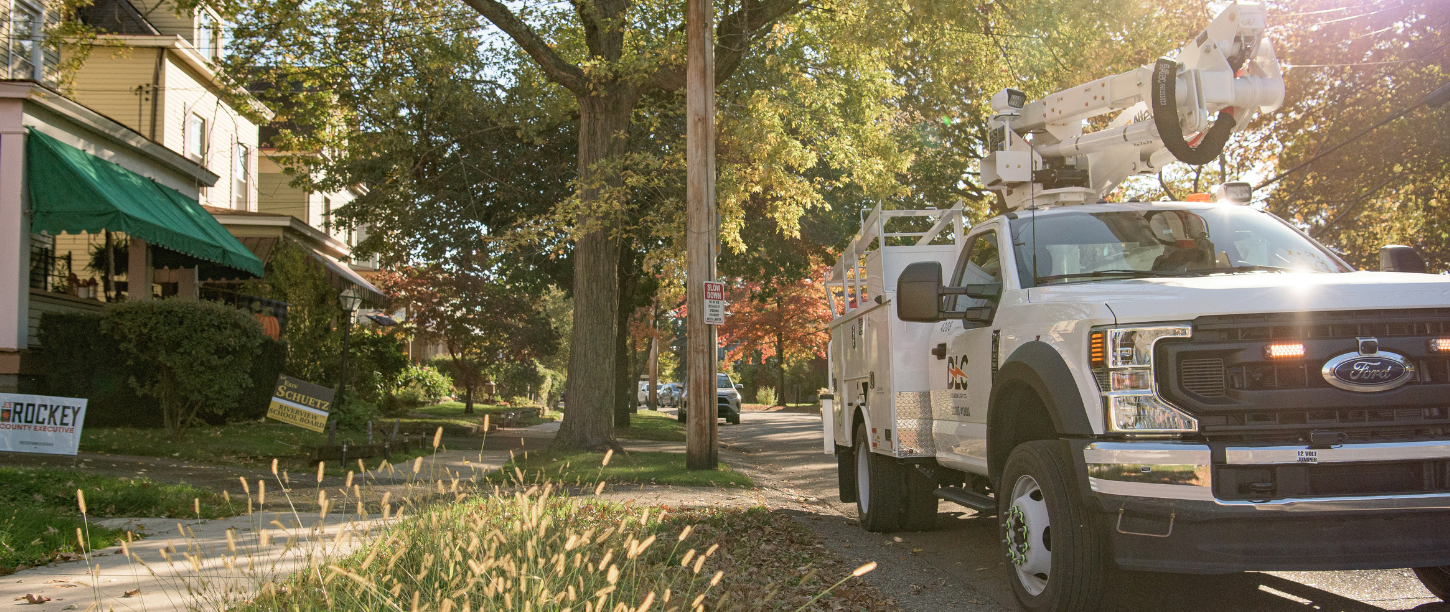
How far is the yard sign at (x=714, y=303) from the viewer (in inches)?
521

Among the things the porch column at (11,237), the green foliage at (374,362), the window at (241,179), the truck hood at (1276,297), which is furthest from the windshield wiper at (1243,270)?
the window at (241,179)

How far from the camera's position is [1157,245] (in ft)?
20.6

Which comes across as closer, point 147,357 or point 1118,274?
point 1118,274

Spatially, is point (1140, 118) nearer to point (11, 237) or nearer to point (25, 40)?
point (11, 237)

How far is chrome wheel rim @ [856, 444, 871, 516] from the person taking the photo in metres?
8.79

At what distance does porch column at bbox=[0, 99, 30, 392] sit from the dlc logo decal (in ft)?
44.7

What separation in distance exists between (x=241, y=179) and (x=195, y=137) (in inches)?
119

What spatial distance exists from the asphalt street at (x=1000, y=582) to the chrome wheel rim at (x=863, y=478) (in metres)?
0.24

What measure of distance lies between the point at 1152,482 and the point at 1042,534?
0.87 meters

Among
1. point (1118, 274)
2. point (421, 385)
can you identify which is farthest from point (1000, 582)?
point (421, 385)

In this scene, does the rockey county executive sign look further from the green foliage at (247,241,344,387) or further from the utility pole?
the green foliage at (247,241,344,387)

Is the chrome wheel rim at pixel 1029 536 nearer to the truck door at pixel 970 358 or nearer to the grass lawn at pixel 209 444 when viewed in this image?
the truck door at pixel 970 358

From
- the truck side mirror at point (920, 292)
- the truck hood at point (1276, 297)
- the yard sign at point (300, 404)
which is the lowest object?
the yard sign at point (300, 404)

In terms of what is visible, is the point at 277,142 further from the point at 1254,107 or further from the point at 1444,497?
the point at 1444,497
